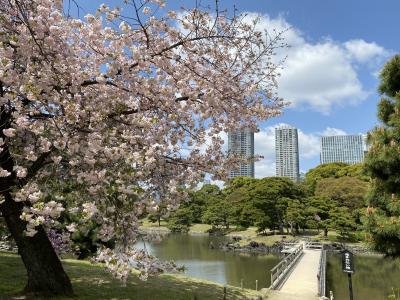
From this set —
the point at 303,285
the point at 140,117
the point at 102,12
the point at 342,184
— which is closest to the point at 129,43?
the point at 102,12

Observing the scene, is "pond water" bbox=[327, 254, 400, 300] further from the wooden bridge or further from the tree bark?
the tree bark

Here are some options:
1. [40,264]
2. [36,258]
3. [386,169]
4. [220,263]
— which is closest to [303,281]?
[386,169]

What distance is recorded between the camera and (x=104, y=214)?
659 cm

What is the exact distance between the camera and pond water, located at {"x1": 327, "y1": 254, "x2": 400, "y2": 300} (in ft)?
69.5

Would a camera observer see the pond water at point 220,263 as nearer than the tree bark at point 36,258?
No

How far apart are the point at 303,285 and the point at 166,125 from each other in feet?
40.0

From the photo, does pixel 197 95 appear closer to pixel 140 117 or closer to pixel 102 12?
pixel 140 117

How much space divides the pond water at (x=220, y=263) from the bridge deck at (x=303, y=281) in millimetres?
2485

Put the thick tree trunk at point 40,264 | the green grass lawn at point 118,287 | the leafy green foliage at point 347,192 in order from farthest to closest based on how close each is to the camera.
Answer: the leafy green foliage at point 347,192 → the green grass lawn at point 118,287 → the thick tree trunk at point 40,264

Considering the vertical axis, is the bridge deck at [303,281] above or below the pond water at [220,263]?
above

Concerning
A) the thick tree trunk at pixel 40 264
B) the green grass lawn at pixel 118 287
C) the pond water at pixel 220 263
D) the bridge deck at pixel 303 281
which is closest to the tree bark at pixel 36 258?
the thick tree trunk at pixel 40 264

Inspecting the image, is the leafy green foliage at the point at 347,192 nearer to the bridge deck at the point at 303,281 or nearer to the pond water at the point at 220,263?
the pond water at the point at 220,263

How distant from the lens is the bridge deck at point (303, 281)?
14784 millimetres

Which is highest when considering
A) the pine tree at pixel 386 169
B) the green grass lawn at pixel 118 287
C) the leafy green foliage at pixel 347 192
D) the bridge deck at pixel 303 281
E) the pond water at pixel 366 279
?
the leafy green foliage at pixel 347 192
